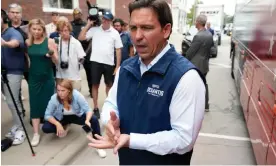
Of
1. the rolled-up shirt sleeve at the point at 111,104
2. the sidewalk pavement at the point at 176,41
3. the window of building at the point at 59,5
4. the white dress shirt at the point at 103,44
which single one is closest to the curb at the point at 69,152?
the white dress shirt at the point at 103,44

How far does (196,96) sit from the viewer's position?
1.31 metres

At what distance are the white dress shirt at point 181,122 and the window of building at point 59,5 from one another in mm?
9391

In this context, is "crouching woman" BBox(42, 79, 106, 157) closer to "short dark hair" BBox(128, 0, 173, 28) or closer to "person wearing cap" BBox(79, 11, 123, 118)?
"person wearing cap" BBox(79, 11, 123, 118)

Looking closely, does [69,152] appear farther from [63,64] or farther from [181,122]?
[181,122]

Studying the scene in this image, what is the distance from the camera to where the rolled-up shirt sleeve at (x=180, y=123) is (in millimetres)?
1297

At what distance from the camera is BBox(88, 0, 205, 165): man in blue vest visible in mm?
1306

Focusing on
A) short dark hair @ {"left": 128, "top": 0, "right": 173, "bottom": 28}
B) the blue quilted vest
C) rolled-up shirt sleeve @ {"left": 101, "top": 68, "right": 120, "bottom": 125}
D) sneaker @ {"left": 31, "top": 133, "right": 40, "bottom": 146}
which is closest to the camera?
sneaker @ {"left": 31, "top": 133, "right": 40, "bottom": 146}

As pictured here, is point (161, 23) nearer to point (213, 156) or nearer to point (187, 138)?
point (187, 138)

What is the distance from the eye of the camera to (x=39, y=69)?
3.74m

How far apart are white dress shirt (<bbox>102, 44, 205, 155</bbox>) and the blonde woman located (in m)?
2.79

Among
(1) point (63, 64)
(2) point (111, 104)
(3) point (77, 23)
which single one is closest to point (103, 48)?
(1) point (63, 64)

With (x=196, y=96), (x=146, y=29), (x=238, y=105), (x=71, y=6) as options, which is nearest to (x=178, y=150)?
(x=196, y=96)

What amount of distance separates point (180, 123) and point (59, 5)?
35.7 feet

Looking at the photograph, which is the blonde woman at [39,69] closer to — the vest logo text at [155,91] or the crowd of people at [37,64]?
the crowd of people at [37,64]
